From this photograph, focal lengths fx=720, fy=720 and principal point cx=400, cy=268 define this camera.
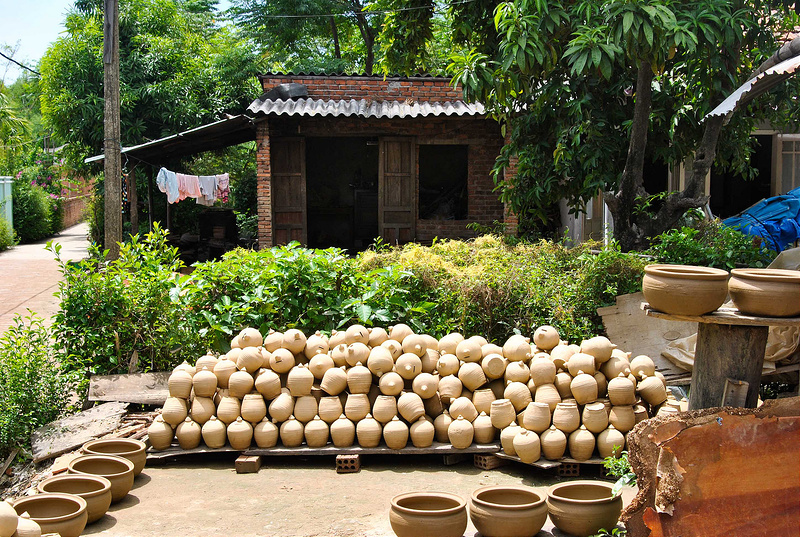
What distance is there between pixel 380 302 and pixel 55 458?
301cm

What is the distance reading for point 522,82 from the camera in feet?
A: 24.2

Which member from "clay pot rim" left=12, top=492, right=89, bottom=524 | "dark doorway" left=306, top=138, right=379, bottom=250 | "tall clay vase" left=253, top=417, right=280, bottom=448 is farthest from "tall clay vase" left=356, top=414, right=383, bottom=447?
"dark doorway" left=306, top=138, right=379, bottom=250

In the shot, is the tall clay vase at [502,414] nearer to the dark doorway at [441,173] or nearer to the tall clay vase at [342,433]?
the tall clay vase at [342,433]

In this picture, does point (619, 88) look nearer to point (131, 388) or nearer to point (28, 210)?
point (131, 388)

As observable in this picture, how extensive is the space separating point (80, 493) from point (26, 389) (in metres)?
1.91

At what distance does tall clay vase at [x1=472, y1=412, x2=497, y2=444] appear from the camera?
5.45m

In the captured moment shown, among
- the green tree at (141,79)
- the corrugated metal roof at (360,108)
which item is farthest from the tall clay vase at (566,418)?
the green tree at (141,79)

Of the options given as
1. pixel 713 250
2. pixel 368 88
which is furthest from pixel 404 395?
pixel 368 88

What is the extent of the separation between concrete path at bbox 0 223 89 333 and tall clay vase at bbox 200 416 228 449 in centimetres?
291

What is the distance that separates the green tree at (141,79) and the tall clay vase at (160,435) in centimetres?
1378

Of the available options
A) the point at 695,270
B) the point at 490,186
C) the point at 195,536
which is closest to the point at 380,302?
the point at 195,536

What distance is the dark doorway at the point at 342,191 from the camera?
17.6m

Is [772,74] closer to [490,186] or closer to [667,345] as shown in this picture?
[667,345]

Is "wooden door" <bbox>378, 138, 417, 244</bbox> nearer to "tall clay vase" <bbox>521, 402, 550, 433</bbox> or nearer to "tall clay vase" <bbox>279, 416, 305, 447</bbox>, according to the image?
"tall clay vase" <bbox>279, 416, 305, 447</bbox>
